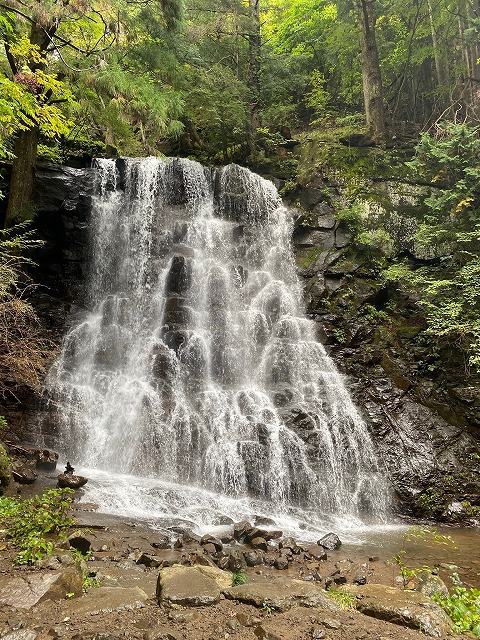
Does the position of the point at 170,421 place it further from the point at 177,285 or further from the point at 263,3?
the point at 263,3

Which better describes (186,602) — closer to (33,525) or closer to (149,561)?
(149,561)

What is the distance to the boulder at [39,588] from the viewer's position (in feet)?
10.9

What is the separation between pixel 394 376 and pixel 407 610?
890cm

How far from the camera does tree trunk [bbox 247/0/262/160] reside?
18562 mm

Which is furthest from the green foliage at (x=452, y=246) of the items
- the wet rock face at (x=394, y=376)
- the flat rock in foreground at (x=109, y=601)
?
the flat rock in foreground at (x=109, y=601)

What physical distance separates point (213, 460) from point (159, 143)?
15.4 m

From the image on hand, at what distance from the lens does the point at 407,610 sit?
3.61 metres

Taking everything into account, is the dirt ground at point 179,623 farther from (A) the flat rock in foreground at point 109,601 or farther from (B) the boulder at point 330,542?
(B) the boulder at point 330,542

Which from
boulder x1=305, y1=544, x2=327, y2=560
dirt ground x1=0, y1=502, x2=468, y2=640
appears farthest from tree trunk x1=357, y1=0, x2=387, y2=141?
dirt ground x1=0, y1=502, x2=468, y2=640

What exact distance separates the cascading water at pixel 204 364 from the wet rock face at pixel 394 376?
0.55 meters

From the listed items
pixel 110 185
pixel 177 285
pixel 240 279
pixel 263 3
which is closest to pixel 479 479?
pixel 240 279

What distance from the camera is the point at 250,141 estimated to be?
18.5m

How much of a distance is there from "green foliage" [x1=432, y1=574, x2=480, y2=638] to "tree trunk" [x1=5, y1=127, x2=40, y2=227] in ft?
43.2

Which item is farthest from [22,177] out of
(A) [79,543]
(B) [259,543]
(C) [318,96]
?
(C) [318,96]
